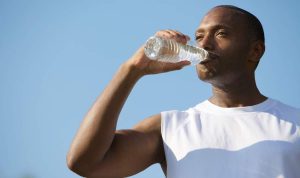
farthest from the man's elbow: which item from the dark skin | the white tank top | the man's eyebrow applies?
the man's eyebrow

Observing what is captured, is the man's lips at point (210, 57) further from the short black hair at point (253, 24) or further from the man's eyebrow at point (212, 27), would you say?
the short black hair at point (253, 24)

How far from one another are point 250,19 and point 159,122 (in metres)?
1.10

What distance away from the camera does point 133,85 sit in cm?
360

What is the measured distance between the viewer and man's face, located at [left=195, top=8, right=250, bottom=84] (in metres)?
4.05

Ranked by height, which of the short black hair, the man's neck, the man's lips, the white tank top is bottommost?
the white tank top

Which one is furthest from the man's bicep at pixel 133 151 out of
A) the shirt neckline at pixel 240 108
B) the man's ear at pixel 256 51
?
the man's ear at pixel 256 51

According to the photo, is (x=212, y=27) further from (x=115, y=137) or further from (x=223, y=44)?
(x=115, y=137)

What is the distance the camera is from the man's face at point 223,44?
405 cm

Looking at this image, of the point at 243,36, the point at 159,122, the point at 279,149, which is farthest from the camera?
the point at 243,36

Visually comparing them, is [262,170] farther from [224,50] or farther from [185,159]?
[224,50]

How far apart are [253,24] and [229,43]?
387 mm

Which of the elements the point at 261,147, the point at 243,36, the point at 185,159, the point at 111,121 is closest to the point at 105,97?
the point at 111,121

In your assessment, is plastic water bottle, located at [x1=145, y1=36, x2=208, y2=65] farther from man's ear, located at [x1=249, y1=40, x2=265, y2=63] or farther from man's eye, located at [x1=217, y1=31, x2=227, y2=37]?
man's ear, located at [x1=249, y1=40, x2=265, y2=63]

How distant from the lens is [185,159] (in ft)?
12.3
